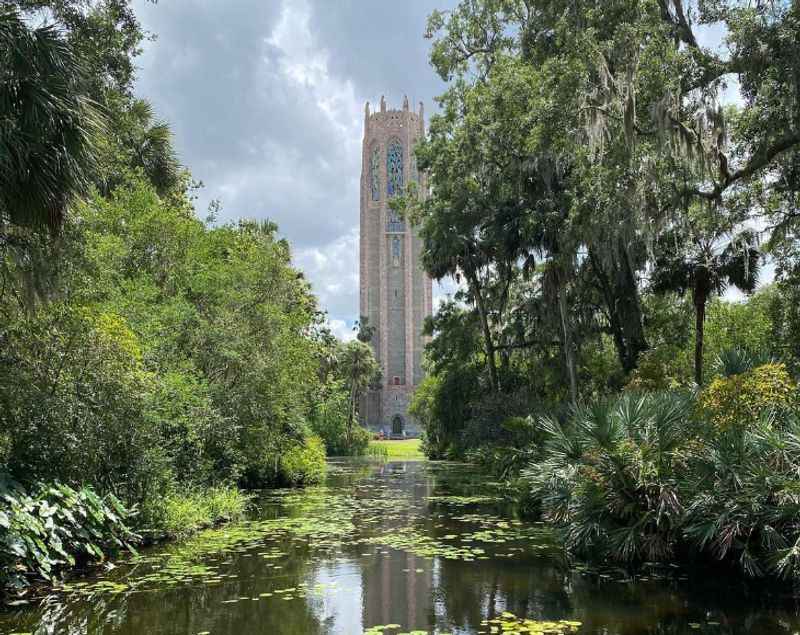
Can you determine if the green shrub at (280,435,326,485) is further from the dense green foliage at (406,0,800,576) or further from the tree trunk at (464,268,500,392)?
the tree trunk at (464,268,500,392)

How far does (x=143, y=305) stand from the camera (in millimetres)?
11938

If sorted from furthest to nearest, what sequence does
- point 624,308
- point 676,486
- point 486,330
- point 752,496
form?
point 486,330, point 624,308, point 676,486, point 752,496

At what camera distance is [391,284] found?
86.5m

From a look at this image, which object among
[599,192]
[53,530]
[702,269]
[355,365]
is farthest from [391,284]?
[53,530]

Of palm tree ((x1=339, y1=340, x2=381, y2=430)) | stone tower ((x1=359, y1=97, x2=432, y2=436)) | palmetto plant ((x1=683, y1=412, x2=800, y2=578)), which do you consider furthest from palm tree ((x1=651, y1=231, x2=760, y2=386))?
stone tower ((x1=359, y1=97, x2=432, y2=436))

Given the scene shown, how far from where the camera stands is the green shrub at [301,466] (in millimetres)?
20422

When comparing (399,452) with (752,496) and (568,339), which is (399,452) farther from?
(752,496)

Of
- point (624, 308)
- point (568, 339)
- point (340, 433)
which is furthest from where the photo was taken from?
point (340, 433)

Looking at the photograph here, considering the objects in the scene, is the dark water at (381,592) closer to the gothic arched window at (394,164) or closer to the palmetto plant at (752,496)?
the palmetto plant at (752,496)

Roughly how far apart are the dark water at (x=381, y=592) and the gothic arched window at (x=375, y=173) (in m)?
78.9

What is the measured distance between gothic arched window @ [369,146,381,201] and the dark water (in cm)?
7886

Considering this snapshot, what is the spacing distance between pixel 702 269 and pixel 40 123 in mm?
17876

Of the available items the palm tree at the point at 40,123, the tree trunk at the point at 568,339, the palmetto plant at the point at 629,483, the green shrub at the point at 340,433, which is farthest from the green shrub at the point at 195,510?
the green shrub at the point at 340,433

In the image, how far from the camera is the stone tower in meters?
85.8
